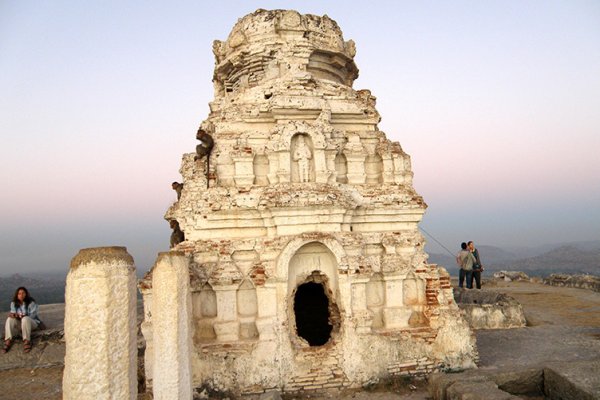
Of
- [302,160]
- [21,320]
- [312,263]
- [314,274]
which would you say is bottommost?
[21,320]

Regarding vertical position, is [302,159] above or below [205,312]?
above

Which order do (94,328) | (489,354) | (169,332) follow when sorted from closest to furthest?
(94,328) < (169,332) < (489,354)

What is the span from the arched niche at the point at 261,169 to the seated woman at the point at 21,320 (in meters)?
6.57

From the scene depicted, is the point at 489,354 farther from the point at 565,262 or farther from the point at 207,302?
the point at 565,262

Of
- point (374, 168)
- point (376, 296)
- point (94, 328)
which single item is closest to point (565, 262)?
point (374, 168)

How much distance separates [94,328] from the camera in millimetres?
4023

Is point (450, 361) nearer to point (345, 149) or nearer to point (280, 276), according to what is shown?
point (280, 276)

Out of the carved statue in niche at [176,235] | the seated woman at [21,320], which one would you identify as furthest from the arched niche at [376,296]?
the seated woman at [21,320]

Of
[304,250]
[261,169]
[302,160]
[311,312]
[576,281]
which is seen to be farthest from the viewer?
[576,281]

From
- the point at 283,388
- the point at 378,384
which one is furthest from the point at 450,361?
the point at 283,388

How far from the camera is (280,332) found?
26.2ft

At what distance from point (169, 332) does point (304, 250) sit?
3.51 m

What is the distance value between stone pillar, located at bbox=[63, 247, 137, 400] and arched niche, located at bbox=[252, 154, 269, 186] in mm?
5328

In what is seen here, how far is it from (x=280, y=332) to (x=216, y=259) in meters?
1.89
